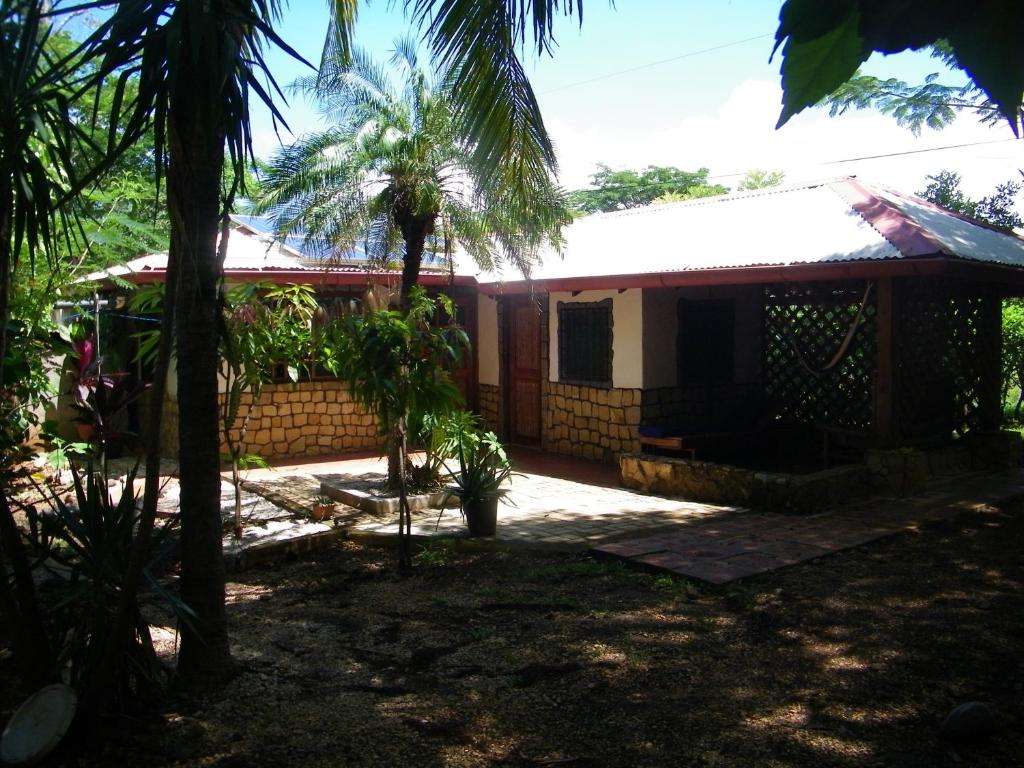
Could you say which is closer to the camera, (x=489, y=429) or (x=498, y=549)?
(x=498, y=549)

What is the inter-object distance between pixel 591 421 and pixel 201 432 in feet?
27.0

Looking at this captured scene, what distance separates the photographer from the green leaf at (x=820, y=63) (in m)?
1.12

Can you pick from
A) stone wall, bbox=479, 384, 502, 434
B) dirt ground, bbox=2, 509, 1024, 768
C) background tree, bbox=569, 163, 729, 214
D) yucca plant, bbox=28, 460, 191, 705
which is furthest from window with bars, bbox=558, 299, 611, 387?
background tree, bbox=569, 163, 729, 214

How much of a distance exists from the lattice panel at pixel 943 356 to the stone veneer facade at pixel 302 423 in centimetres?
676

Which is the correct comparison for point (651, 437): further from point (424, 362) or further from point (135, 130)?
point (135, 130)

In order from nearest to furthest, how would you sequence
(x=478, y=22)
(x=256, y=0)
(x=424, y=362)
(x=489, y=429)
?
(x=256, y=0), (x=478, y=22), (x=424, y=362), (x=489, y=429)

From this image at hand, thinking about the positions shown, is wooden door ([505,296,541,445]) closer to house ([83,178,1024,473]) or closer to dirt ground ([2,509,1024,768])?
house ([83,178,1024,473])

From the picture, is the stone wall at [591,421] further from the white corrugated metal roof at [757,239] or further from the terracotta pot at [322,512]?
the terracotta pot at [322,512]

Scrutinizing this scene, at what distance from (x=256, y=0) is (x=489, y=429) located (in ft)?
34.1

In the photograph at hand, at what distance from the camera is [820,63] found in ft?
3.71

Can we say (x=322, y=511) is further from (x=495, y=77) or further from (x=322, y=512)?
(x=495, y=77)

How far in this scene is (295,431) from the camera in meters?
12.2

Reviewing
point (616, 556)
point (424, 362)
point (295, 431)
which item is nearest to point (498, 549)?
point (616, 556)

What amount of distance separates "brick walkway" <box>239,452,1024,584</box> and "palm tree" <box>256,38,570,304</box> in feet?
→ 8.33
